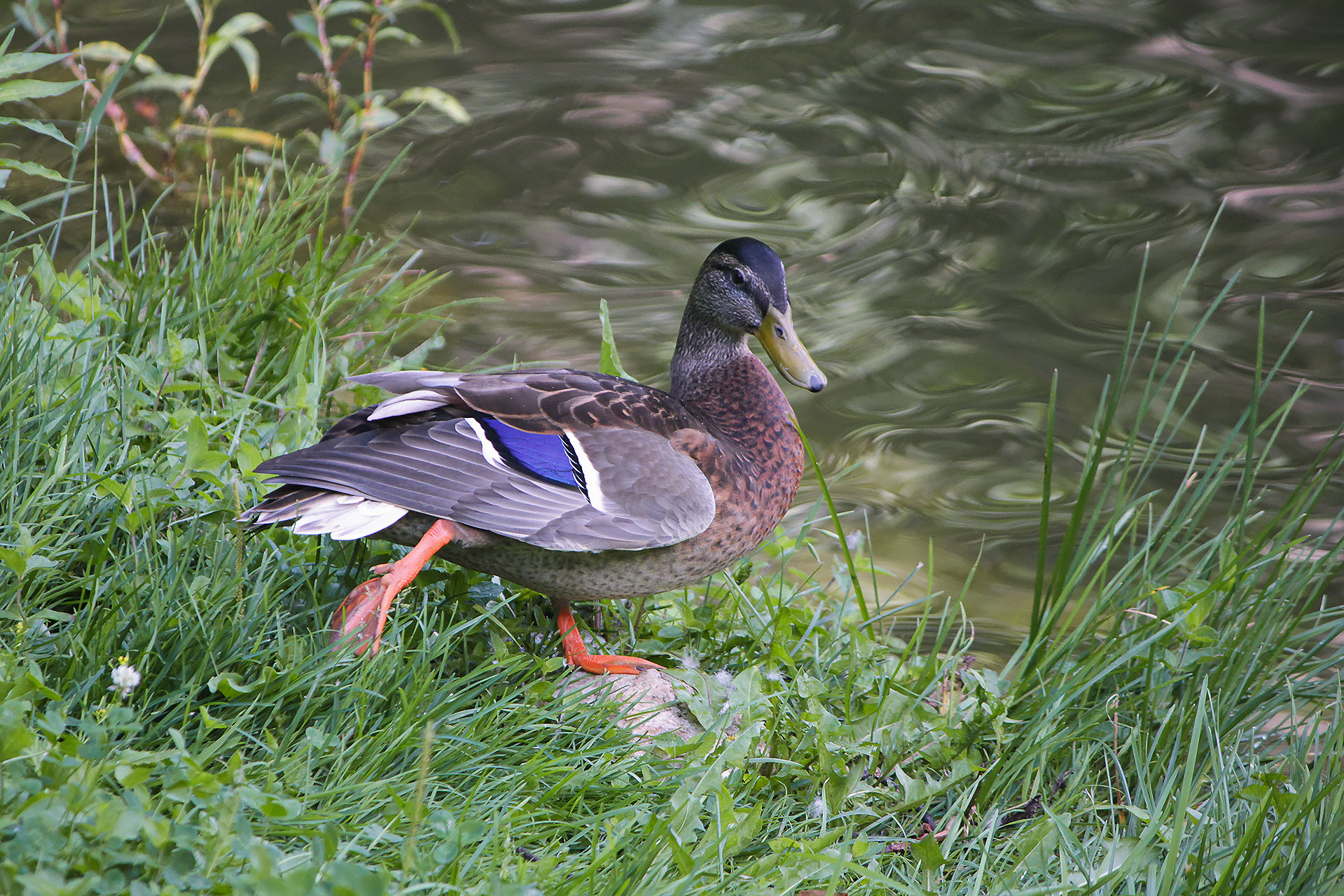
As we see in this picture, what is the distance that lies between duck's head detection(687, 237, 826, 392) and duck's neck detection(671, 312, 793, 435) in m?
0.07

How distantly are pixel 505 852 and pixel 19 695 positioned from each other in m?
0.84

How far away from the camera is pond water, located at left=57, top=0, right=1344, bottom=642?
5012 millimetres

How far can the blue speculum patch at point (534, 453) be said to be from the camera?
2.70 meters

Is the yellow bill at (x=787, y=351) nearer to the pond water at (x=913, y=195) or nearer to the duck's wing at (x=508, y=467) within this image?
the duck's wing at (x=508, y=467)

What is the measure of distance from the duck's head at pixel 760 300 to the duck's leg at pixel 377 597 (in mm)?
1175

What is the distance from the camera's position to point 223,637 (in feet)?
7.54

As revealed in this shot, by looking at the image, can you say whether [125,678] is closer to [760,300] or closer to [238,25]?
[760,300]

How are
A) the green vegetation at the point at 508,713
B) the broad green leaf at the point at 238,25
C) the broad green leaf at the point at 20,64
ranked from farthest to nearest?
the broad green leaf at the point at 238,25, the broad green leaf at the point at 20,64, the green vegetation at the point at 508,713

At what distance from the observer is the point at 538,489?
105 inches

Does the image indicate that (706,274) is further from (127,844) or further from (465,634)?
(127,844)

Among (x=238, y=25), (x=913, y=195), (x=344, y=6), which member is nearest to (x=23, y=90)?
(x=344, y=6)

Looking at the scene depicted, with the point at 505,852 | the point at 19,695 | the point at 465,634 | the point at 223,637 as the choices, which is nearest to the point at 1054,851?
the point at 505,852

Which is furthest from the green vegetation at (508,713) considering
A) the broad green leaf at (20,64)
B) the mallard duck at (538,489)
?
the mallard duck at (538,489)

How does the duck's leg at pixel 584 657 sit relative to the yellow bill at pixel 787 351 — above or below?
below
